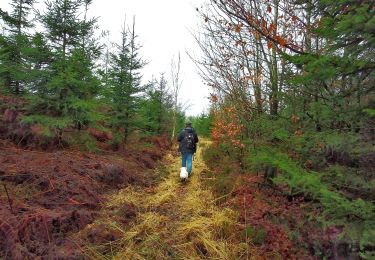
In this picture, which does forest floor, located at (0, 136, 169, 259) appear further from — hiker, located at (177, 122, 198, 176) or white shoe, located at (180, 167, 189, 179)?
hiker, located at (177, 122, 198, 176)

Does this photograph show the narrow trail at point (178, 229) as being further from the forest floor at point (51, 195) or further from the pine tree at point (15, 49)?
the pine tree at point (15, 49)

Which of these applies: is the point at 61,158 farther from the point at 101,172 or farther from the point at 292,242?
the point at 292,242

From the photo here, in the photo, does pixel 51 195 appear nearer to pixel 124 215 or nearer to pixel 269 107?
pixel 124 215

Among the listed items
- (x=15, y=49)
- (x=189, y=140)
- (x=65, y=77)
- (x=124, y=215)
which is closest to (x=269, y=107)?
(x=189, y=140)

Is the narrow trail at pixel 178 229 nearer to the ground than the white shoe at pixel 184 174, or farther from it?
nearer to the ground

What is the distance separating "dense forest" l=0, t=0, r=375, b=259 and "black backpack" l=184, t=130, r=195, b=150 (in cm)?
143

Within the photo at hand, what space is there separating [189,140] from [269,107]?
344cm

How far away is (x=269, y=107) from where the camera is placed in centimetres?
851

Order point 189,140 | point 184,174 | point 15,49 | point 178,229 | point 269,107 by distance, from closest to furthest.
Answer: point 178,229
point 269,107
point 184,174
point 189,140
point 15,49

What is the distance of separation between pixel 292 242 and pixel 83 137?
904cm

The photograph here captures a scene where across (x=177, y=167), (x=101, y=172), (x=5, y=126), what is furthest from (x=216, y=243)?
(x=5, y=126)

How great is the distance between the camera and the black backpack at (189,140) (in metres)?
10.7

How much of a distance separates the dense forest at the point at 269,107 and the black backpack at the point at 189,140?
1435mm

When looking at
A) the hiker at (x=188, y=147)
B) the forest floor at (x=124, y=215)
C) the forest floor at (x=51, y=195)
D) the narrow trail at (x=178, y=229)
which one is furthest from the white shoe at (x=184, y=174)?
the narrow trail at (x=178, y=229)
